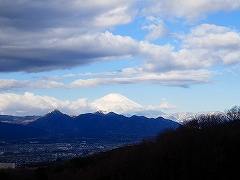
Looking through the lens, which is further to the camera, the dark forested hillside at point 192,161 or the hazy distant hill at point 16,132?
the hazy distant hill at point 16,132

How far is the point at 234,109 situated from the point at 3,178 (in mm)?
32002

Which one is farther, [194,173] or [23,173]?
[23,173]

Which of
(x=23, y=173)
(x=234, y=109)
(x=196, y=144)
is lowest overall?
(x=23, y=173)

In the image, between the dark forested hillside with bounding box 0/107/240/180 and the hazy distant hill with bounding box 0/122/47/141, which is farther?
the hazy distant hill with bounding box 0/122/47/141

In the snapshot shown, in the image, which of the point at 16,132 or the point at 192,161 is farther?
the point at 16,132

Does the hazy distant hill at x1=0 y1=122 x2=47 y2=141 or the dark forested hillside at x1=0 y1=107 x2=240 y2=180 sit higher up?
the hazy distant hill at x1=0 y1=122 x2=47 y2=141

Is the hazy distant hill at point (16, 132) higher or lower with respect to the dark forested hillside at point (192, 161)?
higher

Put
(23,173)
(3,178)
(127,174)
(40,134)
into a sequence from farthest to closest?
(40,134) < (23,173) < (3,178) < (127,174)

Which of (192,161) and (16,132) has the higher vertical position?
(16,132)

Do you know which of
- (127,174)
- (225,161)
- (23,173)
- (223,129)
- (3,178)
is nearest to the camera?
(225,161)

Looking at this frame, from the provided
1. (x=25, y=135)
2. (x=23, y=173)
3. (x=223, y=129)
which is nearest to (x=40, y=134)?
(x=25, y=135)

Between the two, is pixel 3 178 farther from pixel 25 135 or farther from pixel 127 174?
pixel 25 135

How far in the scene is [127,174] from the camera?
3008 centimetres

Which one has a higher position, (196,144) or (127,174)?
(196,144)
